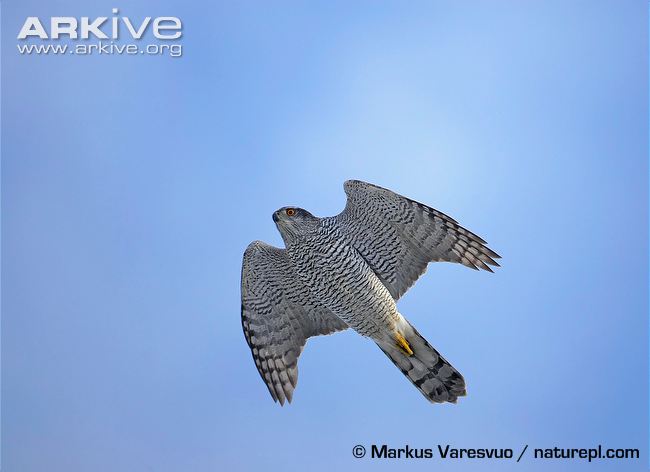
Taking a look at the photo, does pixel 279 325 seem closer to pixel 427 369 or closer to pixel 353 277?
pixel 353 277

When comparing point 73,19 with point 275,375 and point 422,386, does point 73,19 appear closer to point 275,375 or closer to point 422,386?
point 275,375

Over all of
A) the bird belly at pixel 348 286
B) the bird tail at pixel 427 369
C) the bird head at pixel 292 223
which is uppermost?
the bird head at pixel 292 223

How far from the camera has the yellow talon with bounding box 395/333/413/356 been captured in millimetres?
13141

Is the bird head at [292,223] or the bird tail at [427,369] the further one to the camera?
the bird tail at [427,369]

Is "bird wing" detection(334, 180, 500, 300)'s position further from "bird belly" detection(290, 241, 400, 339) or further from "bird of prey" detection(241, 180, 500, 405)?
"bird belly" detection(290, 241, 400, 339)

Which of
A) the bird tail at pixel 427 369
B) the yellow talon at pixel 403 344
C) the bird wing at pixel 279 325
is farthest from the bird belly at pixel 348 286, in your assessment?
the bird wing at pixel 279 325

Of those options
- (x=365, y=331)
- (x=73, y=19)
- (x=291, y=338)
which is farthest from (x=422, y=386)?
(x=73, y=19)

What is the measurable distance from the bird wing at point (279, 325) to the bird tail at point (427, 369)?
0.93 m

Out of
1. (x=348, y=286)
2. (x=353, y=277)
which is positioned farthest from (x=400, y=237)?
(x=348, y=286)

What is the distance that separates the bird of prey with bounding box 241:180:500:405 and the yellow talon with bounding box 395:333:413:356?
0.01 meters

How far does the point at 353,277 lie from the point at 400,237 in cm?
88

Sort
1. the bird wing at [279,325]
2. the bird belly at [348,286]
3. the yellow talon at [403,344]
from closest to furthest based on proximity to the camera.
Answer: the bird belly at [348,286] < the yellow talon at [403,344] < the bird wing at [279,325]

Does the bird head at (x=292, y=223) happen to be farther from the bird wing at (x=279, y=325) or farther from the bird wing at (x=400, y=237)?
the bird wing at (x=279, y=325)

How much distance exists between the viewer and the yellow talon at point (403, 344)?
13141mm
